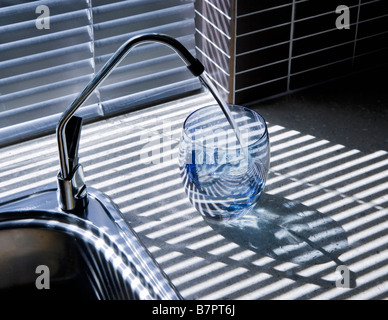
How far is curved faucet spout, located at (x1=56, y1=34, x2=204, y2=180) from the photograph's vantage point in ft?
2.95

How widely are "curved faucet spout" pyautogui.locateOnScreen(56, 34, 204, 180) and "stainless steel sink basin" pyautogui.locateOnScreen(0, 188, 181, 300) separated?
0.11 m

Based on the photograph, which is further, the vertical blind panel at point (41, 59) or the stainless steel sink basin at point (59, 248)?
the vertical blind panel at point (41, 59)

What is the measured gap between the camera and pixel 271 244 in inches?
44.4

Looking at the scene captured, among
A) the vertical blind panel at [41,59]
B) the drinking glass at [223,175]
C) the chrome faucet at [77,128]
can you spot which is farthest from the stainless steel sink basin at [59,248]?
the vertical blind panel at [41,59]

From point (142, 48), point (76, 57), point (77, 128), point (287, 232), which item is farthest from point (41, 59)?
point (287, 232)

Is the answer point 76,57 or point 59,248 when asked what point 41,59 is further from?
point 59,248

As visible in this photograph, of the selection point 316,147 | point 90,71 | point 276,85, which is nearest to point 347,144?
point 316,147

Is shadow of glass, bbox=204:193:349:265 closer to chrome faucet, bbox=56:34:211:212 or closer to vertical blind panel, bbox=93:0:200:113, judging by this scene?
chrome faucet, bbox=56:34:211:212

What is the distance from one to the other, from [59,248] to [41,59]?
47 centimetres

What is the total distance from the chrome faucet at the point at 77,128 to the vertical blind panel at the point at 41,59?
1.22 feet

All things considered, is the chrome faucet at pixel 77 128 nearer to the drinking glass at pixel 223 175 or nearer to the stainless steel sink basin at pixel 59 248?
the stainless steel sink basin at pixel 59 248

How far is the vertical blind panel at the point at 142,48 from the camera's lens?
143 centimetres
